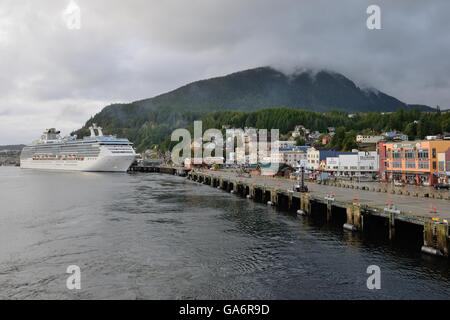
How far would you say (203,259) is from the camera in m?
28.8

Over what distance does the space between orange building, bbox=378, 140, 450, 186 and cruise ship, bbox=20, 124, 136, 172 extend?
312ft

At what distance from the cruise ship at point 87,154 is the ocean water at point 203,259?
9534cm

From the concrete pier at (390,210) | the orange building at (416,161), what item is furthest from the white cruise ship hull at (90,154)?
the orange building at (416,161)

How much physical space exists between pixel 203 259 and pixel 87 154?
418 feet

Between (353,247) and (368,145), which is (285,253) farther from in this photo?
(368,145)

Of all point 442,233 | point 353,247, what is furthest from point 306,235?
point 442,233

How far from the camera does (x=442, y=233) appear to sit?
87.4 feet

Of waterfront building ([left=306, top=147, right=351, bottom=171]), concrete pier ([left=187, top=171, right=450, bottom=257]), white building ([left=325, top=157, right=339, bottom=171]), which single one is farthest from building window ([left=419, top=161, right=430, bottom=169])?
waterfront building ([left=306, top=147, right=351, bottom=171])

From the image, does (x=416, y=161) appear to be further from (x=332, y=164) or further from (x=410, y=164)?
(x=332, y=164)

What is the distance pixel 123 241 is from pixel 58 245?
197 inches

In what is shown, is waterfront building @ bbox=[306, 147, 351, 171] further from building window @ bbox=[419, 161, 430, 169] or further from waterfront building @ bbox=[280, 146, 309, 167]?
building window @ bbox=[419, 161, 430, 169]

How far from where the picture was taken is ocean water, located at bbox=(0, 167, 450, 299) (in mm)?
22484

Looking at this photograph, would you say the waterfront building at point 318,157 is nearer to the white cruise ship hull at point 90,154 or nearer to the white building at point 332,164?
the white building at point 332,164

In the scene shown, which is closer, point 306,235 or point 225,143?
point 306,235
